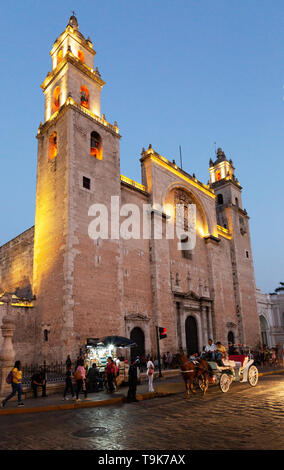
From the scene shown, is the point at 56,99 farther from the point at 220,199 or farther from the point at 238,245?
the point at 238,245

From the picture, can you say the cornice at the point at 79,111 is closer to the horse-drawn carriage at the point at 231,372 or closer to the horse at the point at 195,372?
the horse at the point at 195,372

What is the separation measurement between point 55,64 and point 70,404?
1084 inches

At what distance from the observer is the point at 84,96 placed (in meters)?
27.0

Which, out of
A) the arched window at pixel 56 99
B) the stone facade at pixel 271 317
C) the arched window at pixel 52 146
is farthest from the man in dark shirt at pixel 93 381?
the stone facade at pixel 271 317

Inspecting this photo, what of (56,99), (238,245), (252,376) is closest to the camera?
(252,376)

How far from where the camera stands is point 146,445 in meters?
5.77

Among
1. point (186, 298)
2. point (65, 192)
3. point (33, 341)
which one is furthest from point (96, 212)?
point (186, 298)

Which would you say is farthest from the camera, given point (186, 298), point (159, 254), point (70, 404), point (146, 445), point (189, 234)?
point (189, 234)

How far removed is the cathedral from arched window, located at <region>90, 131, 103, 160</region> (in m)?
0.10

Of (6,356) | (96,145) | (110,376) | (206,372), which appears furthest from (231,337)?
(6,356)

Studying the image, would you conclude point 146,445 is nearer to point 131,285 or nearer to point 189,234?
point 131,285

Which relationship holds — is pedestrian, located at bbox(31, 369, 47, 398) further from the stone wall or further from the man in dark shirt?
the stone wall

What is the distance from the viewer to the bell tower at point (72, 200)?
1976cm

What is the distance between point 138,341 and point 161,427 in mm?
17102
